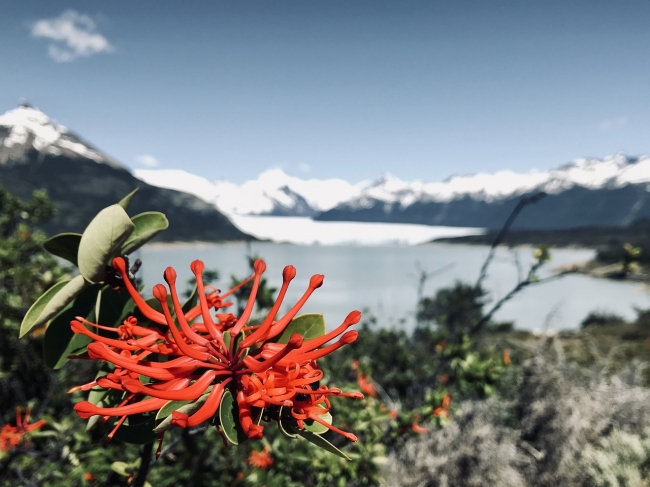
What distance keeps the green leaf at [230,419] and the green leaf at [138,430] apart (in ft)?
0.63

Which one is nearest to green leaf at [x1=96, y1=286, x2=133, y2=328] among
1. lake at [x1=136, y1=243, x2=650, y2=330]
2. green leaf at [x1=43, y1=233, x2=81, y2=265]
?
green leaf at [x1=43, y1=233, x2=81, y2=265]

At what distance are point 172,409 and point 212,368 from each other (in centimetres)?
12

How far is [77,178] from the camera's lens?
404 feet

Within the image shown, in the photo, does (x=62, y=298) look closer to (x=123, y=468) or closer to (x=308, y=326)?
(x=308, y=326)

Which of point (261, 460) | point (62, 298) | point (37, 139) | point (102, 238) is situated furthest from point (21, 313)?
point (37, 139)

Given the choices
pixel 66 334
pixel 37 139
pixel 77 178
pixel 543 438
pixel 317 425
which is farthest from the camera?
pixel 37 139

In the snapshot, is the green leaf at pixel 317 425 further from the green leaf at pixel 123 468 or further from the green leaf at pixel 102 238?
the green leaf at pixel 123 468

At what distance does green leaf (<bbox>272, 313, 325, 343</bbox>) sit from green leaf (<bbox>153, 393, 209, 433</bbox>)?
281mm

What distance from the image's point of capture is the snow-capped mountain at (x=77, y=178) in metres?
96.8

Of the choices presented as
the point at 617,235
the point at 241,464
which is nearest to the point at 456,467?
the point at 241,464

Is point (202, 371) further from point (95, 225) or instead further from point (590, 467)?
point (590, 467)

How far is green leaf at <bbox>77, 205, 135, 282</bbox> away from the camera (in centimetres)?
94

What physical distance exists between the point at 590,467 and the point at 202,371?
5698 mm

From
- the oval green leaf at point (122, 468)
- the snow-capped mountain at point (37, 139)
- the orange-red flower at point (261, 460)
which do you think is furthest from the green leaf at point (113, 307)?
the snow-capped mountain at point (37, 139)
